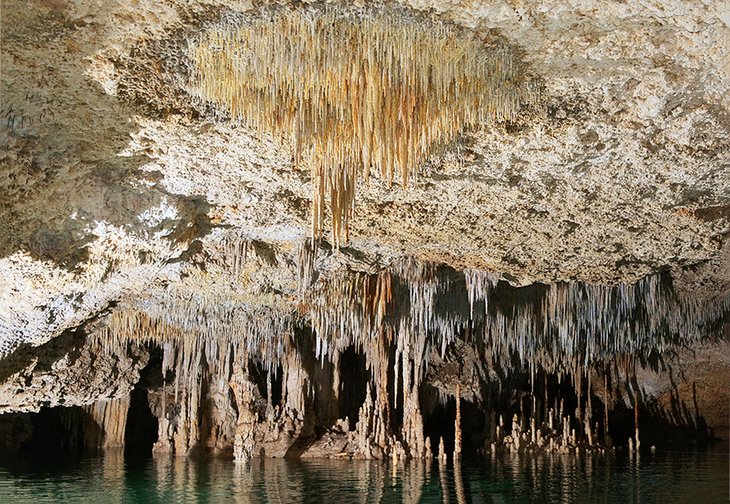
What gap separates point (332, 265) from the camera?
27.1 feet

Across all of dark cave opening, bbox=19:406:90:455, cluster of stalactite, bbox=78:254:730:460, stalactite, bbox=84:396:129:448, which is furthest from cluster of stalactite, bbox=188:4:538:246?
dark cave opening, bbox=19:406:90:455

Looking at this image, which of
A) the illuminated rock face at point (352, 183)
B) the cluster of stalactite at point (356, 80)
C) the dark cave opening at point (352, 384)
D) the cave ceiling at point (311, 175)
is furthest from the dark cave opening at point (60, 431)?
the cluster of stalactite at point (356, 80)

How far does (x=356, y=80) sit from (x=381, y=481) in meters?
7.10

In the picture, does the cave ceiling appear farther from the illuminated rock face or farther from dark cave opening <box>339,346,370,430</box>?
dark cave opening <box>339,346,370,430</box>

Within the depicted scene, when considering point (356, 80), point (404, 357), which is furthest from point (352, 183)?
point (404, 357)

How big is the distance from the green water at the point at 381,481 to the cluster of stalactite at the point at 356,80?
15.8 ft

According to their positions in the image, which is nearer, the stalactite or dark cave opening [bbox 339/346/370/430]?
dark cave opening [bbox 339/346/370/430]

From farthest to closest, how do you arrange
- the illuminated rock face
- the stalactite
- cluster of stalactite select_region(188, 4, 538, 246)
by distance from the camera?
1. the stalactite
2. the illuminated rock face
3. cluster of stalactite select_region(188, 4, 538, 246)

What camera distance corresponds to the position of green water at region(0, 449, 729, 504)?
820cm

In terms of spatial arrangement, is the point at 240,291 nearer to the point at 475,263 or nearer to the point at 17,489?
the point at 475,263

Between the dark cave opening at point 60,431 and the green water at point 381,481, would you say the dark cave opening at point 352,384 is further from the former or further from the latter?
the dark cave opening at point 60,431

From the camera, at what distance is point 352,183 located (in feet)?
16.0

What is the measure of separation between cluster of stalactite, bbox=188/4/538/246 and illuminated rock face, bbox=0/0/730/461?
2 cm

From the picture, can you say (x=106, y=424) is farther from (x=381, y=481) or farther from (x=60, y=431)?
(x=381, y=481)
